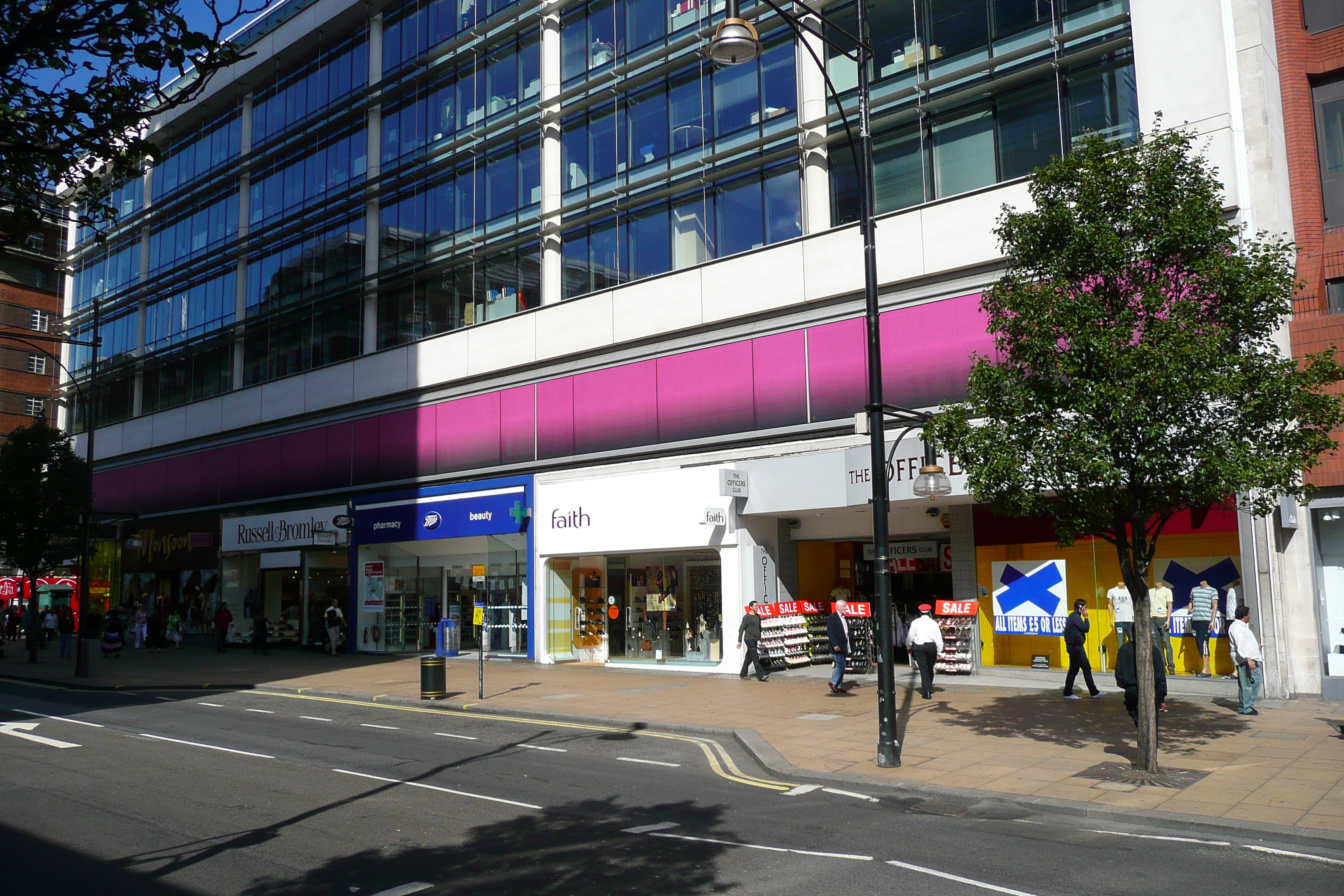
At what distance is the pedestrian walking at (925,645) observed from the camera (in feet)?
62.3

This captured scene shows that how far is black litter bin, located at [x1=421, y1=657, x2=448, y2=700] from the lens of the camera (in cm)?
2025

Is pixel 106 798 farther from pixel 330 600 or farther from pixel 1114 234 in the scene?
pixel 330 600

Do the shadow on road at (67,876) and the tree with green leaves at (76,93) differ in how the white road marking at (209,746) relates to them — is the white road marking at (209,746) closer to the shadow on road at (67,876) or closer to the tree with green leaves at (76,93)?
the shadow on road at (67,876)

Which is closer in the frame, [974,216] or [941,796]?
[941,796]

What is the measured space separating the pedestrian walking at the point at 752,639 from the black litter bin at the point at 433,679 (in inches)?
258

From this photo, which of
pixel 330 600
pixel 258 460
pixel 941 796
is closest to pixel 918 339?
pixel 941 796

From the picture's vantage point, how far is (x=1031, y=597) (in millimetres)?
21234

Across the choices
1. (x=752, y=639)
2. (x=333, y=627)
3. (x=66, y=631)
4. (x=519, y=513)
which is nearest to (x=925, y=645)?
(x=752, y=639)

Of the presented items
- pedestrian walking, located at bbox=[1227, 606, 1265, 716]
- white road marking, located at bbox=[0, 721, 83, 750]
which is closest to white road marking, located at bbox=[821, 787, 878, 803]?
pedestrian walking, located at bbox=[1227, 606, 1265, 716]

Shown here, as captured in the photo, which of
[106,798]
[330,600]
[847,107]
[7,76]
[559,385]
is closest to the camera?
[7,76]

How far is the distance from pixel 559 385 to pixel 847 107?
433 inches

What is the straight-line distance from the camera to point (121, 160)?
648cm

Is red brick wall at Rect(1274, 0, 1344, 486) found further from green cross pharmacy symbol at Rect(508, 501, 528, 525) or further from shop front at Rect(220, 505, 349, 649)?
shop front at Rect(220, 505, 349, 649)

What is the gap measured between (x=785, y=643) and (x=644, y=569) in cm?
486
